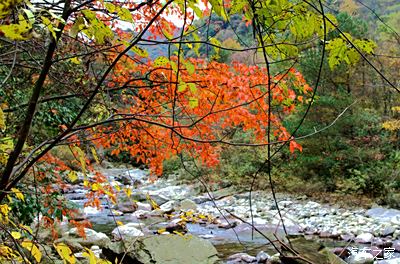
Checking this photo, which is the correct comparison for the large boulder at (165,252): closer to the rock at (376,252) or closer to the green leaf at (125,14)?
the rock at (376,252)

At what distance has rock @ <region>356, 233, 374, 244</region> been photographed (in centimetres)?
795

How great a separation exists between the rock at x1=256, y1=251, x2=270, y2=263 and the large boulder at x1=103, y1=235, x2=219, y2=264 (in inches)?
43.4

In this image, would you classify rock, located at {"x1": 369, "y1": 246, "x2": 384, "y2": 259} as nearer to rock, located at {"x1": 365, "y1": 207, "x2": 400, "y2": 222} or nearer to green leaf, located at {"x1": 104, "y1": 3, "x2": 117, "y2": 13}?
rock, located at {"x1": 365, "y1": 207, "x2": 400, "y2": 222}

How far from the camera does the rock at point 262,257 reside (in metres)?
6.92

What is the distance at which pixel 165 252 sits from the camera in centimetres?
583

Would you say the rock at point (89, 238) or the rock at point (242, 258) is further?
A: the rock at point (89, 238)

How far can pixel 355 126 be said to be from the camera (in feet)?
40.6

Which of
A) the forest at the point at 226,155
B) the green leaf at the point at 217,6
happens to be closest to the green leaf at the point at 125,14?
the forest at the point at 226,155

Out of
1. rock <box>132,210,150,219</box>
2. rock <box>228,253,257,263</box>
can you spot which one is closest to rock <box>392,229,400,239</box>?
rock <box>228,253,257,263</box>

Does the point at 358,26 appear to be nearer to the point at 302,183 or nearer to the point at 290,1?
the point at 302,183

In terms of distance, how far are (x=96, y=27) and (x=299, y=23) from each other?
54 centimetres

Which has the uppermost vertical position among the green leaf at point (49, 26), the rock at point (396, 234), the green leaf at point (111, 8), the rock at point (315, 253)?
the green leaf at point (111, 8)

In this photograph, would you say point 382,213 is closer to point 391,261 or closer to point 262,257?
point 391,261

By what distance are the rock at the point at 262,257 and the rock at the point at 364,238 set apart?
2.08 metres
